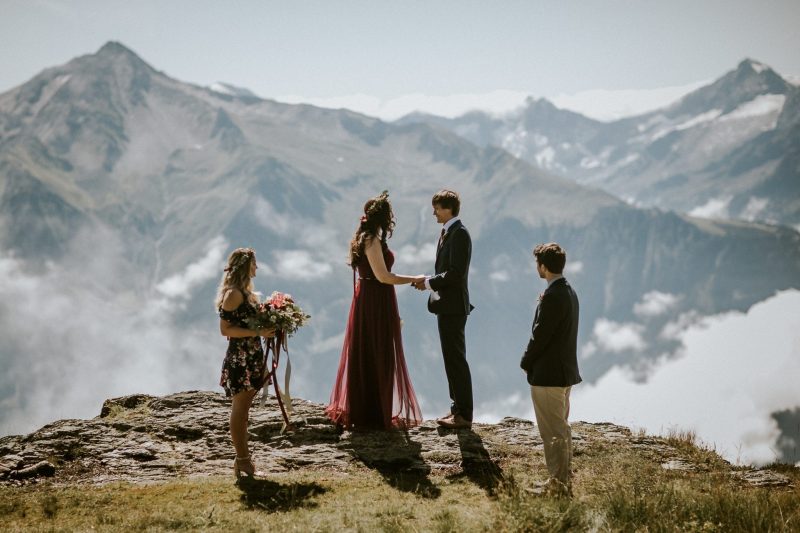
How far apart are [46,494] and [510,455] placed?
20.3ft

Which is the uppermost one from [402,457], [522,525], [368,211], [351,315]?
[368,211]

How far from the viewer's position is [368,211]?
30.9 ft

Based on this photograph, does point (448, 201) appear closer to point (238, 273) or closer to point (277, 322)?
point (277, 322)

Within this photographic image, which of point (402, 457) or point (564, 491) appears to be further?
point (402, 457)

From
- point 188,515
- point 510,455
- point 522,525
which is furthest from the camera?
point 510,455

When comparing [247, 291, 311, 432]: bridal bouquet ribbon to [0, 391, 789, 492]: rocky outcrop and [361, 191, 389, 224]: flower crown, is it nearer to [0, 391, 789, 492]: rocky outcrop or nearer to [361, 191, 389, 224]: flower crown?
[0, 391, 789, 492]: rocky outcrop

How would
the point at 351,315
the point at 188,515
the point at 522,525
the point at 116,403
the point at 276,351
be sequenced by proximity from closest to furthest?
the point at 522,525
the point at 188,515
the point at 276,351
the point at 351,315
the point at 116,403

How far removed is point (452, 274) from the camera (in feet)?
30.9

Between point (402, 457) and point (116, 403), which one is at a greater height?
point (116, 403)

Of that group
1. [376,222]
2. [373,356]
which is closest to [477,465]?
[373,356]

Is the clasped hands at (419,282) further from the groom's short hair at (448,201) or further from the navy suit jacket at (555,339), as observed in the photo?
the navy suit jacket at (555,339)

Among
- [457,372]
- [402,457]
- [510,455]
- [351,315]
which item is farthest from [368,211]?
[510,455]

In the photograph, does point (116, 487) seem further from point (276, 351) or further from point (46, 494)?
point (276, 351)

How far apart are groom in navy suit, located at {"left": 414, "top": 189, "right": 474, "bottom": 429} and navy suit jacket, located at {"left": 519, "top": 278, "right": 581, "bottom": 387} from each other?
78.7 inches
